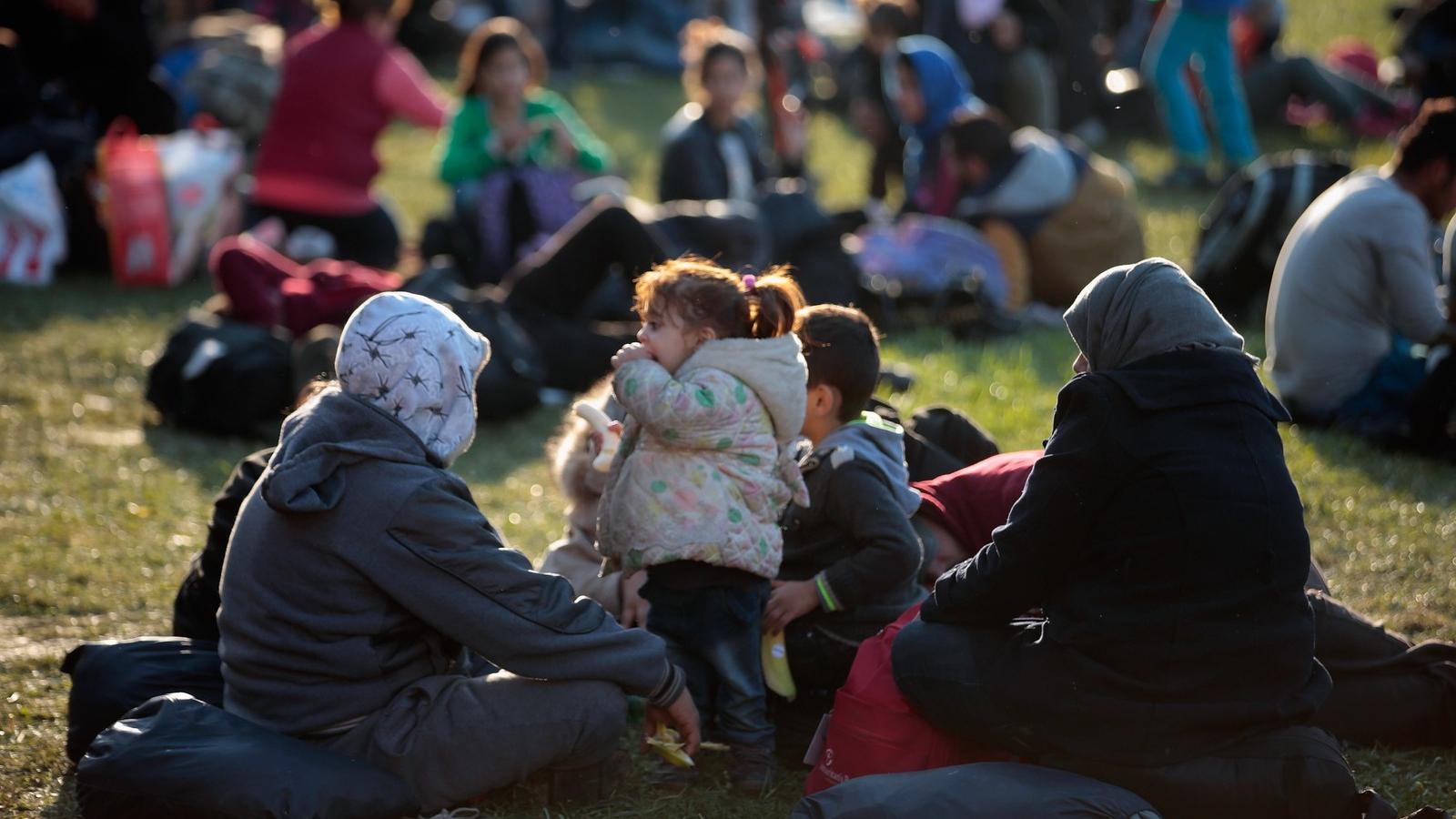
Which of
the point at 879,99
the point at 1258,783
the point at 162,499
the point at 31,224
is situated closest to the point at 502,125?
the point at 31,224

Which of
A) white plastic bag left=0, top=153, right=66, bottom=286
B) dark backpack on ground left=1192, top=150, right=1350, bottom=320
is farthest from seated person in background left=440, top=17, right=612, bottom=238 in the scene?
dark backpack on ground left=1192, top=150, right=1350, bottom=320

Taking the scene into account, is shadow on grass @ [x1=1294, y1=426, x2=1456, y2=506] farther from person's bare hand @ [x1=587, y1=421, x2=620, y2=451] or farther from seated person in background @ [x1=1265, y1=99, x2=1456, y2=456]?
person's bare hand @ [x1=587, y1=421, x2=620, y2=451]

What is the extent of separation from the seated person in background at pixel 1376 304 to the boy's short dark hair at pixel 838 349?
3166 millimetres

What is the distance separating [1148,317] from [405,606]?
1.71 meters

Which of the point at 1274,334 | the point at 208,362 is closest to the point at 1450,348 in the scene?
the point at 1274,334

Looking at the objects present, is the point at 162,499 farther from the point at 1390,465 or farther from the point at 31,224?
the point at 1390,465

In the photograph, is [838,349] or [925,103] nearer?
[838,349]

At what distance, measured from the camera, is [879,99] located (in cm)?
1147

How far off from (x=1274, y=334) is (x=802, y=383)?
11.8 ft

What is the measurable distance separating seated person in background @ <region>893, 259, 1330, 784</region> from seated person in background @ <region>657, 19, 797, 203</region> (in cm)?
561

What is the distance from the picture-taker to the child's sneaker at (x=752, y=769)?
3.78 metres

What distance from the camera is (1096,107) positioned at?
13812 mm

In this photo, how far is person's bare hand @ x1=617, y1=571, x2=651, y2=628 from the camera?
396 centimetres

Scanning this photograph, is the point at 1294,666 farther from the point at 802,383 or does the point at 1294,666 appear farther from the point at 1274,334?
the point at 1274,334
